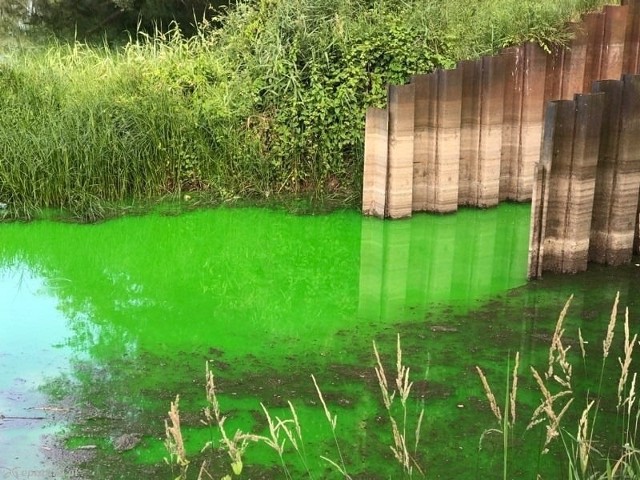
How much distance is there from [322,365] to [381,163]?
265 centimetres

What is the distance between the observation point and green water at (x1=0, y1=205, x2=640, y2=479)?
11.8 feet

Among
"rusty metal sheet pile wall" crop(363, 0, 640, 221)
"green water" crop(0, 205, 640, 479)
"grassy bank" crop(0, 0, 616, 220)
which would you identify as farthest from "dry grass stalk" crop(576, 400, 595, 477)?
"grassy bank" crop(0, 0, 616, 220)

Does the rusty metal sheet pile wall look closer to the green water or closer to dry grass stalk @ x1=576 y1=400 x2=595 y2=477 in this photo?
the green water

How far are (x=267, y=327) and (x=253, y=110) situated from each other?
3.26 metres

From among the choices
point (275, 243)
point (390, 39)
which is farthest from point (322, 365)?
point (390, 39)

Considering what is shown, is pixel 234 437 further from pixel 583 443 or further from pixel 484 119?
pixel 484 119

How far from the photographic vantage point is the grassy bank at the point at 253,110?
7.25 meters

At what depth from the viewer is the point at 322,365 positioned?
4375 millimetres

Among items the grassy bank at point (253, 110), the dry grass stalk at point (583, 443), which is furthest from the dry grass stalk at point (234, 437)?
the grassy bank at point (253, 110)

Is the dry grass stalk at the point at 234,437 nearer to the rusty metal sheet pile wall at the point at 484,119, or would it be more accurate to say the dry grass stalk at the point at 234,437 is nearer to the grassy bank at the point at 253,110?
the rusty metal sheet pile wall at the point at 484,119

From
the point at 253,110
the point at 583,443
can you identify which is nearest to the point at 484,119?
the point at 253,110

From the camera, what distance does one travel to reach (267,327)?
4973 millimetres

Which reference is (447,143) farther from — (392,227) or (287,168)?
(287,168)

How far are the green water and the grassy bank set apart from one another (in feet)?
1.69
